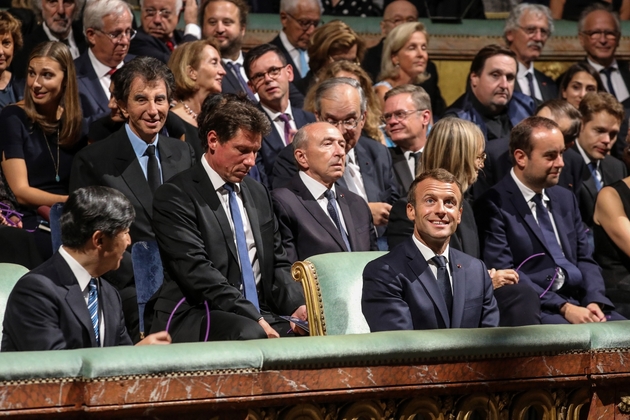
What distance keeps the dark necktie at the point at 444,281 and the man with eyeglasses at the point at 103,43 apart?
2277 mm

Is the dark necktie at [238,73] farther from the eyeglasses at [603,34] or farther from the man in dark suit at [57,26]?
the eyeglasses at [603,34]

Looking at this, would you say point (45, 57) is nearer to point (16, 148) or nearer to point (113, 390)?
point (16, 148)

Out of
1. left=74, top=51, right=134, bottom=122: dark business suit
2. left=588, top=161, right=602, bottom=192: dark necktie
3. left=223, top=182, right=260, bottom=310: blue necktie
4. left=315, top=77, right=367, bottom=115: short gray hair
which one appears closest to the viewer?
left=223, top=182, right=260, bottom=310: blue necktie

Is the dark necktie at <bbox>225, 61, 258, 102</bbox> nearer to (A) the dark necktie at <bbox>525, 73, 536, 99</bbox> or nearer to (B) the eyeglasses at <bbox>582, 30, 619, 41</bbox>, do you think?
(A) the dark necktie at <bbox>525, 73, 536, 99</bbox>

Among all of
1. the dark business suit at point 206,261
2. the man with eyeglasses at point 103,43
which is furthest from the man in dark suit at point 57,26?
the dark business suit at point 206,261

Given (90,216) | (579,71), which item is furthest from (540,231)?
(90,216)

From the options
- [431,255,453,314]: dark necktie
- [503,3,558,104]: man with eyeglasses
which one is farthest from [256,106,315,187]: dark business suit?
[503,3,558,104]: man with eyeglasses

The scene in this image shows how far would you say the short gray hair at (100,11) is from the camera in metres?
5.33

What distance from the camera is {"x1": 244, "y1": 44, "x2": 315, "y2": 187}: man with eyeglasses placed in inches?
210

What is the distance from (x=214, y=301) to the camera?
12.3 feet

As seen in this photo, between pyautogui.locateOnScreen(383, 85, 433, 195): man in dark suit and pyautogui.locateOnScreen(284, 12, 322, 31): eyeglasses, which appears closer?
pyautogui.locateOnScreen(383, 85, 433, 195): man in dark suit

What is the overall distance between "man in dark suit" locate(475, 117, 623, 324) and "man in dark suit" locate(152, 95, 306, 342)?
3.42 ft

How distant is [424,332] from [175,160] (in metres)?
2.02

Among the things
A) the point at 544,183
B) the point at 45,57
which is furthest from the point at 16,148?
the point at 544,183
